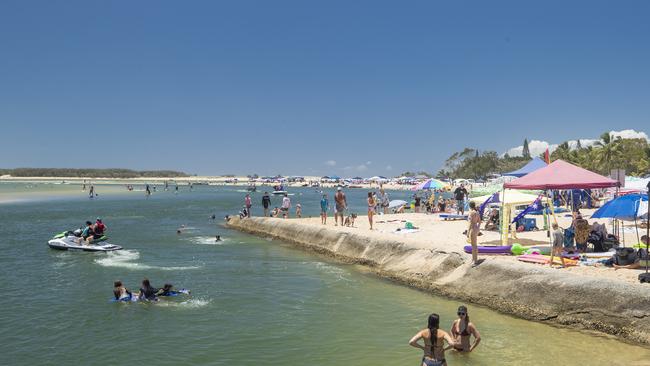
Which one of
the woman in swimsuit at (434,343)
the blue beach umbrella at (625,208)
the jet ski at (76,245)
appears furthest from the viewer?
the jet ski at (76,245)

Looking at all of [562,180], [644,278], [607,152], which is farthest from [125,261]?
[607,152]

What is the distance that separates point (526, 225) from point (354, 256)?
8154 mm

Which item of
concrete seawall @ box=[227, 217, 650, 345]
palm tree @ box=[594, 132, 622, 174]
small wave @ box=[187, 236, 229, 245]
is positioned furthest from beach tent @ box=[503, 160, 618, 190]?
palm tree @ box=[594, 132, 622, 174]

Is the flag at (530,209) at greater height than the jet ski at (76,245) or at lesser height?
greater

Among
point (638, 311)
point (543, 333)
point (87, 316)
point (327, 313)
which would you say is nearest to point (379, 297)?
point (327, 313)

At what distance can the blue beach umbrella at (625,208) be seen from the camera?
13711 mm

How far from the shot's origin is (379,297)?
14359 mm

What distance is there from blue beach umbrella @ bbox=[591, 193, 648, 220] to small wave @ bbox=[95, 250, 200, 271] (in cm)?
1431

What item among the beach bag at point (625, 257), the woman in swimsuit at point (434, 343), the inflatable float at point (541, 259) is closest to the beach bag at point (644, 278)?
the beach bag at point (625, 257)

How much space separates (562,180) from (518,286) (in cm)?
453

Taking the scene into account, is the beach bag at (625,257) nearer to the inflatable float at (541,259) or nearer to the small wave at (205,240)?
the inflatable float at (541,259)

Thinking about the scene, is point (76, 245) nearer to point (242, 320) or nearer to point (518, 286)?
point (242, 320)

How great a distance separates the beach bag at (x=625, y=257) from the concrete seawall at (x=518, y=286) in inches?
81.1

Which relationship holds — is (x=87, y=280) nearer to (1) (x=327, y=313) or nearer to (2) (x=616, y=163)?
(1) (x=327, y=313)
